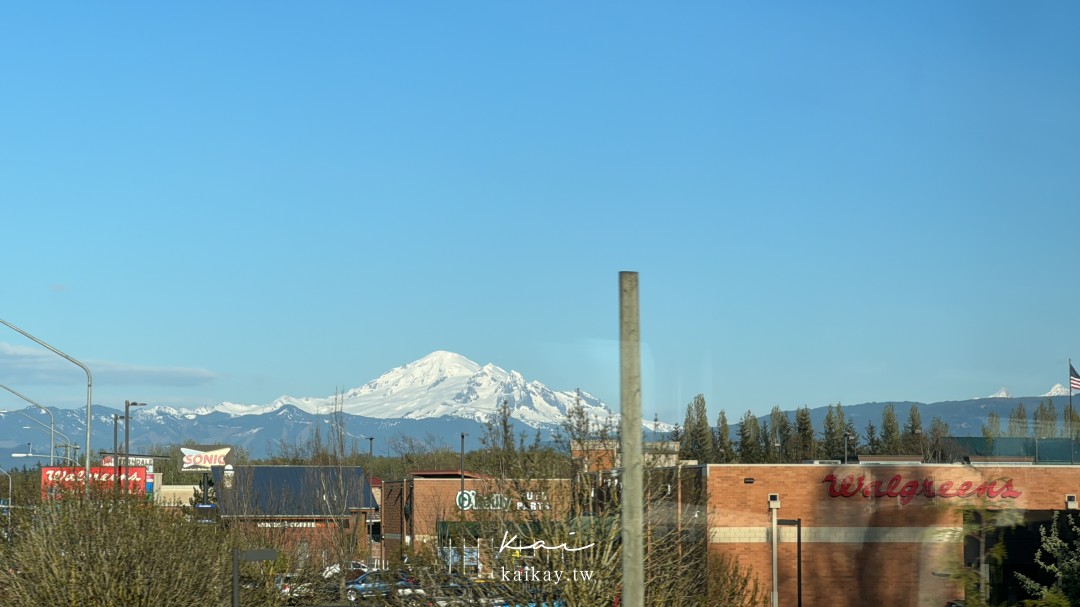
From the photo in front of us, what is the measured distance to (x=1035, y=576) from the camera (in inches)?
1769

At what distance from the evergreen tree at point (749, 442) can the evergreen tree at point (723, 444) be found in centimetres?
154

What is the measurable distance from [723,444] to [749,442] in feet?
12.1

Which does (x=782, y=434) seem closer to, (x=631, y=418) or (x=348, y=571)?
(x=348, y=571)

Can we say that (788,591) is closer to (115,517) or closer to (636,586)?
(115,517)

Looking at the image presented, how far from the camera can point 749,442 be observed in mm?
155500

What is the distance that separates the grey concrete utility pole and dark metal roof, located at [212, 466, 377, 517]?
44002mm

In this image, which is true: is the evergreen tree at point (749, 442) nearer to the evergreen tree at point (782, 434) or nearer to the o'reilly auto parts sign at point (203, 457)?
the evergreen tree at point (782, 434)

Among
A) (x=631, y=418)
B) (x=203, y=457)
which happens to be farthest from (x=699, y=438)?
(x=631, y=418)

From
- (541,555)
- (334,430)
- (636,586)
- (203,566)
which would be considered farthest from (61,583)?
(334,430)

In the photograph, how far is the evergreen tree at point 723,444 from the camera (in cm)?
13836

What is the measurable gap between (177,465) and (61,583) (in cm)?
13142

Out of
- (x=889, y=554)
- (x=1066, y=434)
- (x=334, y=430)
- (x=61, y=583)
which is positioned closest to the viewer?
(x=61, y=583)

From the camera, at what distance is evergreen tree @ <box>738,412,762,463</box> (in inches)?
5477

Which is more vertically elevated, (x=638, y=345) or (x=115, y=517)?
(x=638, y=345)
